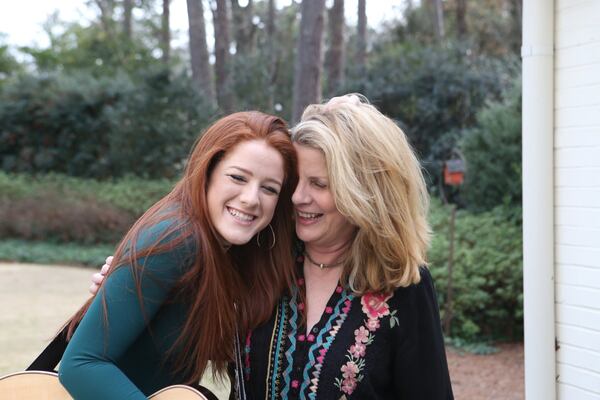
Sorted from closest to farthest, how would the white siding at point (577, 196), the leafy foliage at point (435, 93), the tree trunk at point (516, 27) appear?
1. the white siding at point (577, 196)
2. the leafy foliage at point (435, 93)
3. the tree trunk at point (516, 27)

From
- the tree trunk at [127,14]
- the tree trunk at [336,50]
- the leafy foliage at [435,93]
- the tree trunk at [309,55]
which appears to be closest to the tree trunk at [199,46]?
the tree trunk at [336,50]

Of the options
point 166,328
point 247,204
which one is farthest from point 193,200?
point 166,328

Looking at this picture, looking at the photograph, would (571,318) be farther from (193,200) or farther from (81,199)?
(81,199)

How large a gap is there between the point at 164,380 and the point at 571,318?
2.71 m

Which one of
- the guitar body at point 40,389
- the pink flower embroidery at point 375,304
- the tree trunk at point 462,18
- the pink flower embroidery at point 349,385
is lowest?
the pink flower embroidery at point 349,385

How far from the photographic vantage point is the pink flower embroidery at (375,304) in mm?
2139

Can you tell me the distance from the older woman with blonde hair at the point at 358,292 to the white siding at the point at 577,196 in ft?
6.75

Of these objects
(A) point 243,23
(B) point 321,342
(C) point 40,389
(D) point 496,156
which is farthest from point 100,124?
(B) point 321,342

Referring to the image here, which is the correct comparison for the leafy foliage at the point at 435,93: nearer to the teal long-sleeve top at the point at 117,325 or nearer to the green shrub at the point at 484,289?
the green shrub at the point at 484,289

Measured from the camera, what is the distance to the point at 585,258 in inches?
156

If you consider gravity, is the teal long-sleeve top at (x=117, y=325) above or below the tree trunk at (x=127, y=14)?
below

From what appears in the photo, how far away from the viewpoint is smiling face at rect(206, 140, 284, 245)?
2.05m

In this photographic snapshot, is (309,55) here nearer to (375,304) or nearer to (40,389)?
(375,304)

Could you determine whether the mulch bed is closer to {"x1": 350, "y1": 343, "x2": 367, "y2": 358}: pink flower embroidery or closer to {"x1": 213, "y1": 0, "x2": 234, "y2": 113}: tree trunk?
{"x1": 350, "y1": 343, "x2": 367, "y2": 358}: pink flower embroidery
